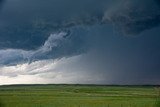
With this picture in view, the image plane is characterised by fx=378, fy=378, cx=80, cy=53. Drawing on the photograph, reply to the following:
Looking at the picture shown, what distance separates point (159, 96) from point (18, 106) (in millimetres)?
27739

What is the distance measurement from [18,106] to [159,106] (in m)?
27.6

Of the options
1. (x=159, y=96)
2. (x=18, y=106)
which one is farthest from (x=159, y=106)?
(x=18, y=106)

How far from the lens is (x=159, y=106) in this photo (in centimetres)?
3138

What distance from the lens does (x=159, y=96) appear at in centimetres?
3136

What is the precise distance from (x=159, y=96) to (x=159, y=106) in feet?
2.73

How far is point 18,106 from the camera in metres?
54.1

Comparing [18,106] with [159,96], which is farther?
[18,106]

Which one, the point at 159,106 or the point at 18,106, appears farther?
the point at 18,106

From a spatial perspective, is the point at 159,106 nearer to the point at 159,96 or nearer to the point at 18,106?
the point at 159,96
